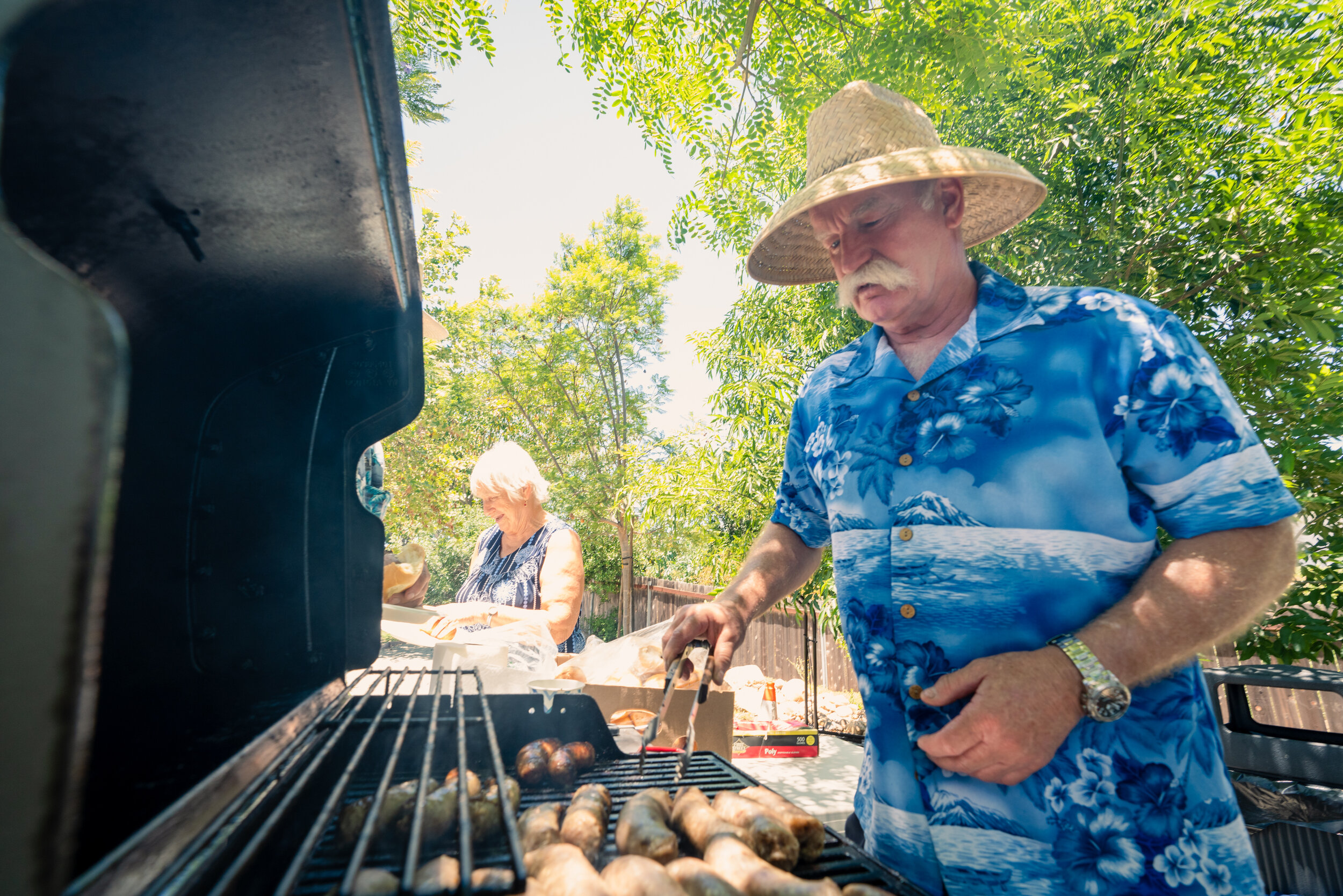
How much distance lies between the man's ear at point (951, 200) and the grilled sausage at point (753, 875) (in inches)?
66.9

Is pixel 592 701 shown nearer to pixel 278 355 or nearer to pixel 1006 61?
pixel 278 355

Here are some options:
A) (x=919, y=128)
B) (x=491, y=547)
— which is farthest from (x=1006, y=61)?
(x=491, y=547)

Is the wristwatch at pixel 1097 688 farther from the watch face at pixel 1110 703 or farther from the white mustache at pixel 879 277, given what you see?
the white mustache at pixel 879 277

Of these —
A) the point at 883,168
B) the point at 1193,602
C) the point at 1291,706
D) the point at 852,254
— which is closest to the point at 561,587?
the point at 852,254

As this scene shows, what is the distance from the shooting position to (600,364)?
21641 mm

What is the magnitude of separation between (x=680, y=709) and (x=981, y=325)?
215 cm

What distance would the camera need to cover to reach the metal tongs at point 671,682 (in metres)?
1.38

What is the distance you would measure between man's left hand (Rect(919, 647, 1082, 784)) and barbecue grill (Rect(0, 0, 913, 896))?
287 mm

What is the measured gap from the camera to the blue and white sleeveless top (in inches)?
152

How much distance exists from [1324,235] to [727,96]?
4.73 metres

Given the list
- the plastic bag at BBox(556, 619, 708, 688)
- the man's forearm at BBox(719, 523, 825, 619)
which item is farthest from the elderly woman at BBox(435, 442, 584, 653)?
the man's forearm at BBox(719, 523, 825, 619)

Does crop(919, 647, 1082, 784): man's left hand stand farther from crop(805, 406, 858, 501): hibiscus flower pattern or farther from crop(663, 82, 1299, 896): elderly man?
crop(805, 406, 858, 501): hibiscus flower pattern

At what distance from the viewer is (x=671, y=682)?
153 cm

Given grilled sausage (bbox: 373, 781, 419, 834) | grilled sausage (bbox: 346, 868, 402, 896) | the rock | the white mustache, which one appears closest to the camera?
grilled sausage (bbox: 346, 868, 402, 896)
